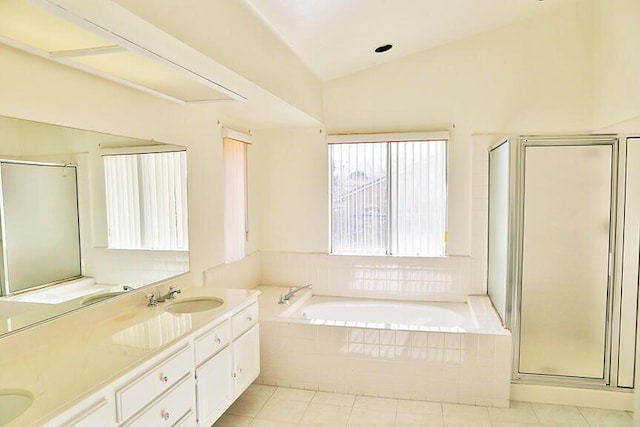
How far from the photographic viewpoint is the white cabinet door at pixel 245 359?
8.80 feet

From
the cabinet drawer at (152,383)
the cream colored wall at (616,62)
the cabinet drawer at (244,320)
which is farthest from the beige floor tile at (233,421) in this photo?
the cream colored wall at (616,62)

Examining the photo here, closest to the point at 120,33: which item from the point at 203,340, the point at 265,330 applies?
the point at 203,340

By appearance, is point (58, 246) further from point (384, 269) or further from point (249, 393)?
point (384, 269)

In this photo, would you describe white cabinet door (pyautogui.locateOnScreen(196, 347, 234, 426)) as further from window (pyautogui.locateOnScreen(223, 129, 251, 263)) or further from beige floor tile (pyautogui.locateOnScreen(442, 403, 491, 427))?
beige floor tile (pyautogui.locateOnScreen(442, 403, 491, 427))

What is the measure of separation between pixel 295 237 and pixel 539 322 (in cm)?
239

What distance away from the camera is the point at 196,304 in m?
2.74

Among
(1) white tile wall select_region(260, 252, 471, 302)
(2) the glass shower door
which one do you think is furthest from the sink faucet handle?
(2) the glass shower door

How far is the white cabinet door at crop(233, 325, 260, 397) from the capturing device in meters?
2.68

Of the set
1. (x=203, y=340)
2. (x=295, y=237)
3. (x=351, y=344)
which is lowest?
(x=351, y=344)

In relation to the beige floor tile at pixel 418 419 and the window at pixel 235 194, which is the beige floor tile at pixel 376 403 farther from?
the window at pixel 235 194

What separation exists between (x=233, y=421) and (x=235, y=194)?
193 centimetres

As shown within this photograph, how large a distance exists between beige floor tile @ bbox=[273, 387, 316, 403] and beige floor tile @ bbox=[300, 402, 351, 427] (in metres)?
0.10

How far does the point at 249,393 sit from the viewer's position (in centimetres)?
319

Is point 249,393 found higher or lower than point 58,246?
lower
